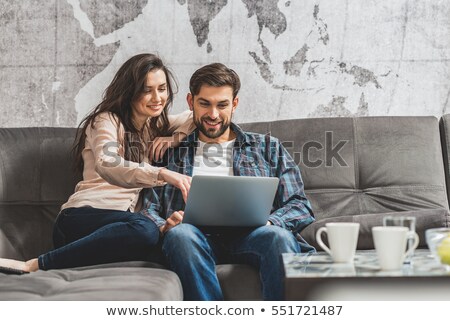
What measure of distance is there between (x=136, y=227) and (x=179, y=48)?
1166 millimetres

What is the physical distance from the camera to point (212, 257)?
7.02ft

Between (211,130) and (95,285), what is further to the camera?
(211,130)

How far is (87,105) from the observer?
3105 millimetres

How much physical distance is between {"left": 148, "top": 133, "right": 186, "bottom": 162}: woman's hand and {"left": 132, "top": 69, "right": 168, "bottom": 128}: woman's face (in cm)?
11

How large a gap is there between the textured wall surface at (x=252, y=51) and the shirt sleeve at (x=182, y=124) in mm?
344

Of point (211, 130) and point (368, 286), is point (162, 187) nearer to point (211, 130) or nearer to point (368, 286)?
point (211, 130)

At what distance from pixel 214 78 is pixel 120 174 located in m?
0.55

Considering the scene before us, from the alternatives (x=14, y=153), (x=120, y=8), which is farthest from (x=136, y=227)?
(x=120, y=8)

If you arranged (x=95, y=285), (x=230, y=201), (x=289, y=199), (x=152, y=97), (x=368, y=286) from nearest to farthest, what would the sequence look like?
1. (x=368, y=286)
2. (x=95, y=285)
3. (x=230, y=201)
4. (x=289, y=199)
5. (x=152, y=97)

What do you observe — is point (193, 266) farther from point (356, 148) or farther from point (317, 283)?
point (356, 148)

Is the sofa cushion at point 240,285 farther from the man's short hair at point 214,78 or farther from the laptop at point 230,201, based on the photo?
the man's short hair at point 214,78
